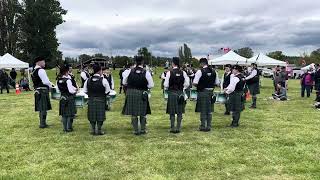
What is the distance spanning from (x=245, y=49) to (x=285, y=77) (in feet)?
200

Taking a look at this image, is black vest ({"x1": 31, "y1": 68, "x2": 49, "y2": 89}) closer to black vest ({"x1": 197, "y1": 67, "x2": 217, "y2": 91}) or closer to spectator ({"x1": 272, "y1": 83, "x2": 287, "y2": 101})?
black vest ({"x1": 197, "y1": 67, "x2": 217, "y2": 91})

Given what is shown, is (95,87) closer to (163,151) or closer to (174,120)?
Result: (174,120)

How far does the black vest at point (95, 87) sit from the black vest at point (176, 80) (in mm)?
1507

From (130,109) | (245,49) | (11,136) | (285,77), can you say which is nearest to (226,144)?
(130,109)

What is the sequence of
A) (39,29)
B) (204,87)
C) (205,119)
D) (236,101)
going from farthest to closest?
(39,29) → (236,101) → (205,119) → (204,87)

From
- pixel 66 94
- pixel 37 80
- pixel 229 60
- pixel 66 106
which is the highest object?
pixel 229 60

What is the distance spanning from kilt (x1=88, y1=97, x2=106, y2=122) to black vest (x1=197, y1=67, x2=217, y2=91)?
2.28m

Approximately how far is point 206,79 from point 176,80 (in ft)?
2.68

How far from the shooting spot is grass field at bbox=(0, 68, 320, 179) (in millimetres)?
6949

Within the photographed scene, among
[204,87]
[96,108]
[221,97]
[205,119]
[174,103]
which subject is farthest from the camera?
[221,97]

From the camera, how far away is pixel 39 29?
57219mm

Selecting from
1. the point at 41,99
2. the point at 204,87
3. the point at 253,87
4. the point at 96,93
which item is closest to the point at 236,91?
the point at 204,87

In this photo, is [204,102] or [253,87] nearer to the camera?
[204,102]

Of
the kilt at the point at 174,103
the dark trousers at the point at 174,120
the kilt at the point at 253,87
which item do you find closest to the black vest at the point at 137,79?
the kilt at the point at 174,103
